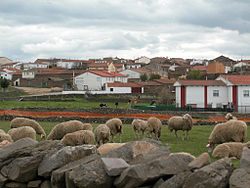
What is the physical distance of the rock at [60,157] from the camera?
909 cm

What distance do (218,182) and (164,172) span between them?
1.32m

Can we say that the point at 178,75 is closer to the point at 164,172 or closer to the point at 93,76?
the point at 93,76

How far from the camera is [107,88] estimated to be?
87938mm

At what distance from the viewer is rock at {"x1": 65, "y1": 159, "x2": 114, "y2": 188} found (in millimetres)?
8023

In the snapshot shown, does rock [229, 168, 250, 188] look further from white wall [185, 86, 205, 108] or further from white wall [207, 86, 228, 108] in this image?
white wall [207, 86, 228, 108]

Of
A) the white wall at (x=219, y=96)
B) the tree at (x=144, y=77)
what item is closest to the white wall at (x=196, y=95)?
the white wall at (x=219, y=96)

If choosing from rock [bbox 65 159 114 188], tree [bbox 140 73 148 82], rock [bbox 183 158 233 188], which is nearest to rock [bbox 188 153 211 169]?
rock [bbox 183 158 233 188]

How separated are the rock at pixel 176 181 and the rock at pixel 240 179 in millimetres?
981

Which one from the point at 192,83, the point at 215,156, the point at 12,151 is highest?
the point at 192,83

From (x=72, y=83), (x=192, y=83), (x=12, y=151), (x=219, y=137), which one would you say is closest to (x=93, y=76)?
(x=72, y=83)

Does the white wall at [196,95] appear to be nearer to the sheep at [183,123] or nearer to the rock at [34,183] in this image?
the sheep at [183,123]

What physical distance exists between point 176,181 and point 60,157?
336 cm

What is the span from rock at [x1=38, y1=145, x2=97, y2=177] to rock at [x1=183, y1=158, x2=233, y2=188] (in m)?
3.34

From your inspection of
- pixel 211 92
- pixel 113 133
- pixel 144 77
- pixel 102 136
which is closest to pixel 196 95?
pixel 211 92
